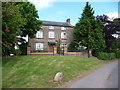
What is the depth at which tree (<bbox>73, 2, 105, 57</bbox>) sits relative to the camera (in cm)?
2488

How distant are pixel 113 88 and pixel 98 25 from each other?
20.7 metres

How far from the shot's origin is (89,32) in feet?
82.4

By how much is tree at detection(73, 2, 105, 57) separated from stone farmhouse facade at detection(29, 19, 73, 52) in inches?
267

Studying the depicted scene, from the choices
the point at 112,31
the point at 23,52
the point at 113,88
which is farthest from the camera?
the point at 112,31

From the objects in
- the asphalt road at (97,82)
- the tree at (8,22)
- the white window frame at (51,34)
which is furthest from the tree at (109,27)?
the tree at (8,22)

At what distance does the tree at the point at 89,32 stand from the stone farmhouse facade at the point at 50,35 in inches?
267

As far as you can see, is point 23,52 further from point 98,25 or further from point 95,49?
point 98,25

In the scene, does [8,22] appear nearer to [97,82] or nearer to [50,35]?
[97,82]

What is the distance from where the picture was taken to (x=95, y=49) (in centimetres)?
2503

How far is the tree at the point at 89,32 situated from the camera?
24.9 metres

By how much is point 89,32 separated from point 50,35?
37.6 ft

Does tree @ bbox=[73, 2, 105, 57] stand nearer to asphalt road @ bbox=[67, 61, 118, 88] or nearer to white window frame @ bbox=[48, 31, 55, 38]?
white window frame @ bbox=[48, 31, 55, 38]

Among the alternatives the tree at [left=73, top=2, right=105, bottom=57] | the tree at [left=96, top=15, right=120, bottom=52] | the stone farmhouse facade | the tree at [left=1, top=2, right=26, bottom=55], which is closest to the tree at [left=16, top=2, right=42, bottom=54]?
the stone farmhouse facade

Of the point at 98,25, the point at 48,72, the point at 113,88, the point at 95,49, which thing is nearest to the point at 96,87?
the point at 113,88
